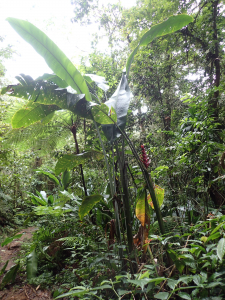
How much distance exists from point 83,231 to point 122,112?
152 centimetres

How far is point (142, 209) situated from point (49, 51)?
4.90 ft

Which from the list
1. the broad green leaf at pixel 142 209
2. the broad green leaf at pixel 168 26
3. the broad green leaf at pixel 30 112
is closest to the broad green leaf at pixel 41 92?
the broad green leaf at pixel 30 112

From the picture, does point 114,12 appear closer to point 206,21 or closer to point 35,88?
point 206,21

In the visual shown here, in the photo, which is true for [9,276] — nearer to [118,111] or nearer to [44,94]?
[44,94]

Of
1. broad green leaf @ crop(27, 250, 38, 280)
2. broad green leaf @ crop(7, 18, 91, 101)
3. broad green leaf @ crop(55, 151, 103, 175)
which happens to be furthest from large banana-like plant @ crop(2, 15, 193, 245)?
broad green leaf @ crop(27, 250, 38, 280)

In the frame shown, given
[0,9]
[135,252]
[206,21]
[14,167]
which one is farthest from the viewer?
[0,9]

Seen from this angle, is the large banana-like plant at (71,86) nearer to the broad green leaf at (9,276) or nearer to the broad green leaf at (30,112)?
the broad green leaf at (30,112)

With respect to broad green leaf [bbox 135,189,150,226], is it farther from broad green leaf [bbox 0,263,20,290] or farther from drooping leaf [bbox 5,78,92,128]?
broad green leaf [bbox 0,263,20,290]

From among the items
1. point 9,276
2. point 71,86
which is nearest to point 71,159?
point 71,86

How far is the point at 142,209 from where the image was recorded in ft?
4.39

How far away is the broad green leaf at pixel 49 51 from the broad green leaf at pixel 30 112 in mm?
352

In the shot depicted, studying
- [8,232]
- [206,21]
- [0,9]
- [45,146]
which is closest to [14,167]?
[8,232]

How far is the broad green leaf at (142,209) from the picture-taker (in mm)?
1306

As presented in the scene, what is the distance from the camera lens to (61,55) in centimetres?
140
